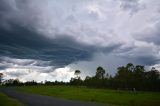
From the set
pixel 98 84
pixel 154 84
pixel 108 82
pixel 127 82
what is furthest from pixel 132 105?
pixel 98 84

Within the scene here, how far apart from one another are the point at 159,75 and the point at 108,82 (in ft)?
121

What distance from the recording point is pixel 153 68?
153 m

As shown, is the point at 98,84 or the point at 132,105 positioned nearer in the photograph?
the point at 132,105

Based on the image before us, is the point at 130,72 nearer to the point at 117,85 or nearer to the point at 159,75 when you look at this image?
the point at 159,75

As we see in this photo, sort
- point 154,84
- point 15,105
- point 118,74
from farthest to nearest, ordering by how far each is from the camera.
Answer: point 118,74, point 154,84, point 15,105

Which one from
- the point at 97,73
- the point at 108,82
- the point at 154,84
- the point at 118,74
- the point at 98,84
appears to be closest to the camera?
the point at 154,84

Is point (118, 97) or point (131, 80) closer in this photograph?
point (118, 97)

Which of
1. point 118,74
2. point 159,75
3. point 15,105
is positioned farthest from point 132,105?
point 118,74

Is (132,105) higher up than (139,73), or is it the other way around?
(139,73)

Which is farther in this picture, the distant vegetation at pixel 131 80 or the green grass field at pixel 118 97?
the distant vegetation at pixel 131 80

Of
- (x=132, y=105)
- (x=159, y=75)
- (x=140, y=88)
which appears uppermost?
(x=159, y=75)

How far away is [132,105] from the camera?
39.8 meters

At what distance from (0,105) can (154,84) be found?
8412cm

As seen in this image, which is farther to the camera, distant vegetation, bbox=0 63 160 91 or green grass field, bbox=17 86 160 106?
distant vegetation, bbox=0 63 160 91
